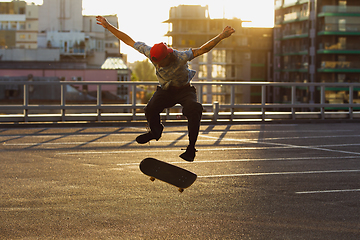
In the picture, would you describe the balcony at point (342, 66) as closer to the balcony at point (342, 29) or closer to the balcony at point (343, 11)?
the balcony at point (342, 29)

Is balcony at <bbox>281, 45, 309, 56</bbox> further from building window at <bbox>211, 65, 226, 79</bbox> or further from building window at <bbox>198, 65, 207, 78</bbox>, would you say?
building window at <bbox>198, 65, 207, 78</bbox>

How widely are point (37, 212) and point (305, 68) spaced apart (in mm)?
67593

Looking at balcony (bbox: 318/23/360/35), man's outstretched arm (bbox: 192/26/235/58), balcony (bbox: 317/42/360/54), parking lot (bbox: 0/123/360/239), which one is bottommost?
parking lot (bbox: 0/123/360/239)

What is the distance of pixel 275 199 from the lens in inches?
324

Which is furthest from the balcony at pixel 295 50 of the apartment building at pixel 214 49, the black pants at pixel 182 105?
the black pants at pixel 182 105

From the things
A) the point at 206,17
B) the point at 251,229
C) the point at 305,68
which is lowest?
the point at 251,229

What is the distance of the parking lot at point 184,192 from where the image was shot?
665cm

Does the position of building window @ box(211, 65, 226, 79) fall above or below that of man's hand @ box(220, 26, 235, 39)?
above

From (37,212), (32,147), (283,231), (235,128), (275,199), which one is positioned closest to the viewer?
(283,231)

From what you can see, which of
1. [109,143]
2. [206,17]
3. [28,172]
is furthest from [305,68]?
[28,172]

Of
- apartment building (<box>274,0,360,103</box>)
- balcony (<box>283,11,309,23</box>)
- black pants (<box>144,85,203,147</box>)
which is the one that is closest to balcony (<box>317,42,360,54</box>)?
apartment building (<box>274,0,360,103</box>)

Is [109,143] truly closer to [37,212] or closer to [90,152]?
[90,152]

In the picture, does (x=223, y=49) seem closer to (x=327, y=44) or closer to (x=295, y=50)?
(x=295, y=50)

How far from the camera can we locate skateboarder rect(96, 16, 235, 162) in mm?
6355
